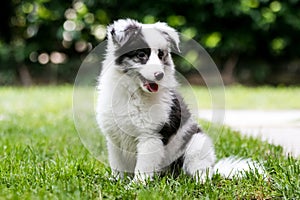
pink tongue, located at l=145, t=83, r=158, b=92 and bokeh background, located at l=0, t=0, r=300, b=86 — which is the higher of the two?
bokeh background, located at l=0, t=0, r=300, b=86

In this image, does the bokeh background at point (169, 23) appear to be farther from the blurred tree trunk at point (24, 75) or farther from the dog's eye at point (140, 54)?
the dog's eye at point (140, 54)

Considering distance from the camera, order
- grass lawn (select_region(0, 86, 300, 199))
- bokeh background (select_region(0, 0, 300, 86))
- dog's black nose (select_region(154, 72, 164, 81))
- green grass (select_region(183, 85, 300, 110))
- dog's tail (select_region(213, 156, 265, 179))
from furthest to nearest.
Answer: bokeh background (select_region(0, 0, 300, 86)) → green grass (select_region(183, 85, 300, 110)) → dog's tail (select_region(213, 156, 265, 179)) → dog's black nose (select_region(154, 72, 164, 81)) → grass lawn (select_region(0, 86, 300, 199))

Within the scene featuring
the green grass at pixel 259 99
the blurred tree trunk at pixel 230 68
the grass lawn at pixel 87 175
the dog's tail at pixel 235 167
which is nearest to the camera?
the grass lawn at pixel 87 175

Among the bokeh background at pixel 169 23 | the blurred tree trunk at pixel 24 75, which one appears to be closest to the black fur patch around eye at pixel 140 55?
the bokeh background at pixel 169 23

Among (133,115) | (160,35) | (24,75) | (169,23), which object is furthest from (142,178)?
(24,75)

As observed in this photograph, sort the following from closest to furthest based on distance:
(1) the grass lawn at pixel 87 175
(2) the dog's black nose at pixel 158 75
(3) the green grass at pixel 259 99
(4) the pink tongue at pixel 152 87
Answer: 1. (1) the grass lawn at pixel 87 175
2. (2) the dog's black nose at pixel 158 75
3. (4) the pink tongue at pixel 152 87
4. (3) the green grass at pixel 259 99

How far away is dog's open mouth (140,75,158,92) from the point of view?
2.95m

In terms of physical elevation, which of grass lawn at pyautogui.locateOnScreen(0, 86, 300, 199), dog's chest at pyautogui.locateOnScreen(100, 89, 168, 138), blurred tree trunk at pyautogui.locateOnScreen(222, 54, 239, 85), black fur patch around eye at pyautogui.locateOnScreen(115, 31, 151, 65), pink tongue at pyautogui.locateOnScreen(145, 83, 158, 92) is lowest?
grass lawn at pyautogui.locateOnScreen(0, 86, 300, 199)

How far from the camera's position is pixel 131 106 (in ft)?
10.0

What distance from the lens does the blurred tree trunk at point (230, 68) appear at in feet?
40.6

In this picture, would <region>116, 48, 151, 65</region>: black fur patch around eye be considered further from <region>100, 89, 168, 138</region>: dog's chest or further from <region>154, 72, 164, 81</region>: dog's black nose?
<region>100, 89, 168, 138</region>: dog's chest

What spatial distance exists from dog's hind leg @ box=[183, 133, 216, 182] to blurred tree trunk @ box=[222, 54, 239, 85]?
9301 millimetres

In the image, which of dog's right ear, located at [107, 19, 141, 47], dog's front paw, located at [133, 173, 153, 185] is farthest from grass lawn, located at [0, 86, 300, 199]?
dog's right ear, located at [107, 19, 141, 47]

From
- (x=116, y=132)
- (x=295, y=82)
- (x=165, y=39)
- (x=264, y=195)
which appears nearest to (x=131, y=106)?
(x=116, y=132)
